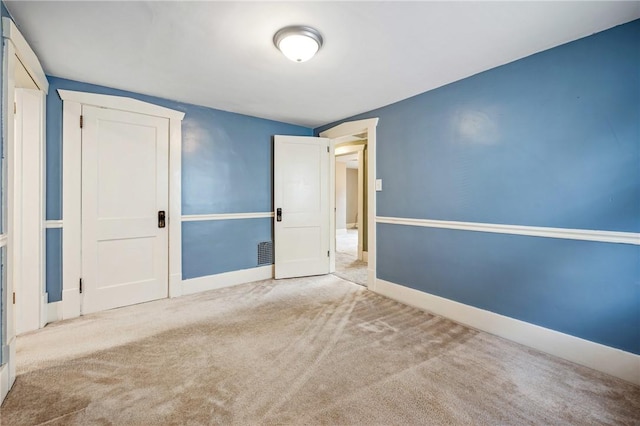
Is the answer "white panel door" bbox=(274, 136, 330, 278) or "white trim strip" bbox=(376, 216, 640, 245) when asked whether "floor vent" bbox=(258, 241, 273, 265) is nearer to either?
"white panel door" bbox=(274, 136, 330, 278)

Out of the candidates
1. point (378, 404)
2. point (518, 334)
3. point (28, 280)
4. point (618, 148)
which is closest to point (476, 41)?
point (618, 148)

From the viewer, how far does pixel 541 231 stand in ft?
7.20

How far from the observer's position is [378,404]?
5.21 feet

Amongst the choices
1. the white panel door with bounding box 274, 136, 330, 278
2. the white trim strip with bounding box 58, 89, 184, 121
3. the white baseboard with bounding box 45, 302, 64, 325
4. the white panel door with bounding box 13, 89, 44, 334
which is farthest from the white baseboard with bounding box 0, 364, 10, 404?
the white panel door with bounding box 274, 136, 330, 278

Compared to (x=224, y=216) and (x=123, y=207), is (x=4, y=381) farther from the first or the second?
(x=224, y=216)

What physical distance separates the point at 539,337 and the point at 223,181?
355 cm

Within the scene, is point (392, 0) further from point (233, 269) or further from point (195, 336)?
point (233, 269)

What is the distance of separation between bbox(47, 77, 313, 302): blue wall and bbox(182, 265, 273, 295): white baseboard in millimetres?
71

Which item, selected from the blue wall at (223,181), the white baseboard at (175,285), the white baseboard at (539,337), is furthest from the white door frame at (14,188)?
the white baseboard at (539,337)

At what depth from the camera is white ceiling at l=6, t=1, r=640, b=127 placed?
170cm

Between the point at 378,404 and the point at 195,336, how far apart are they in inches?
61.2

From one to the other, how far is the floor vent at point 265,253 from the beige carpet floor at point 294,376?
127 centimetres

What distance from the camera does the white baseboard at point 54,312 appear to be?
2.61 meters

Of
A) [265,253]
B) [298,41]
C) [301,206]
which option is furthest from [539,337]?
[265,253]
